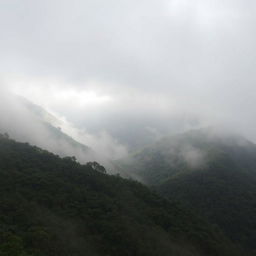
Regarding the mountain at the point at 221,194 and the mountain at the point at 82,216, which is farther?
the mountain at the point at 221,194

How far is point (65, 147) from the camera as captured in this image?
191m

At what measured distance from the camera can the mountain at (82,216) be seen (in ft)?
218

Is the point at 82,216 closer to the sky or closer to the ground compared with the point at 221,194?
closer to the ground

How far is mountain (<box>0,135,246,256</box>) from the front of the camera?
6638 cm

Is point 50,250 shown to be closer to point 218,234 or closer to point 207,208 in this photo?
point 218,234

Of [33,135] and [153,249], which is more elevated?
Answer: [33,135]

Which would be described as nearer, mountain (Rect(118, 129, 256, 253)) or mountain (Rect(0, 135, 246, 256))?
mountain (Rect(0, 135, 246, 256))

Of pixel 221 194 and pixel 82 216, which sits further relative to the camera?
pixel 221 194

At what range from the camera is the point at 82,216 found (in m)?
82.3

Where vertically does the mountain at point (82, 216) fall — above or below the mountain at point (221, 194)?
below

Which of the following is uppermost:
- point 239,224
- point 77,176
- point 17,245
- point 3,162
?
point 239,224

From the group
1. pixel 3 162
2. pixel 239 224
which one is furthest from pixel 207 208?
pixel 3 162

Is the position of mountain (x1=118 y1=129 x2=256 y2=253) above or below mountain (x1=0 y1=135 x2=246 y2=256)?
above

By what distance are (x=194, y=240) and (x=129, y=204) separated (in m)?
17.5
